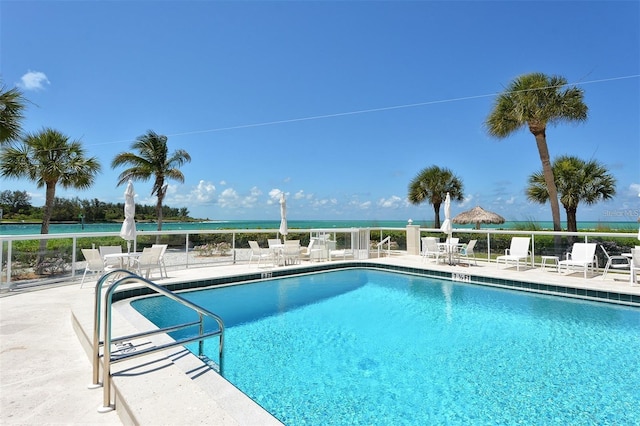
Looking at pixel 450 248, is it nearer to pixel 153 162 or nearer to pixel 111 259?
pixel 111 259

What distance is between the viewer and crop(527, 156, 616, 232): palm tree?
53.6 ft

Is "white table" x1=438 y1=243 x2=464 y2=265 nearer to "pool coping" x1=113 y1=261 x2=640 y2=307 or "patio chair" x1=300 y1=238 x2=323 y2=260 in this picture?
"pool coping" x1=113 y1=261 x2=640 y2=307

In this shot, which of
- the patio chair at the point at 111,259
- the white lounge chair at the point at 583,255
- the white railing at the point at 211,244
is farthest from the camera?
the white lounge chair at the point at 583,255

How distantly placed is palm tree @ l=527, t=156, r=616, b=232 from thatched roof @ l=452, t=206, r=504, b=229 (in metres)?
3.82

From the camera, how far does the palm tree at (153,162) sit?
17.7 meters

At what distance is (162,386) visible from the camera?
248 cm

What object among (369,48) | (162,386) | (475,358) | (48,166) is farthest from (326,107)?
(162,386)

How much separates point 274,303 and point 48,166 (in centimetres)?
1219

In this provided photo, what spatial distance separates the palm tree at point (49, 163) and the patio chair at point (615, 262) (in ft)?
56.9

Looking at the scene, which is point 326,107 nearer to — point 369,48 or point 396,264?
point 369,48

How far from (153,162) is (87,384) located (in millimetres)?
17103

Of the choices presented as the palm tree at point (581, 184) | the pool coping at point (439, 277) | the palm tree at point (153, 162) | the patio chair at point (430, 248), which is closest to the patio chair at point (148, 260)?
the pool coping at point (439, 277)

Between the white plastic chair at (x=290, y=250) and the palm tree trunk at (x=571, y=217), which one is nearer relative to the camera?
the white plastic chair at (x=290, y=250)

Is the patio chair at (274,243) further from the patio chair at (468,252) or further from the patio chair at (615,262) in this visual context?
the patio chair at (615,262)
